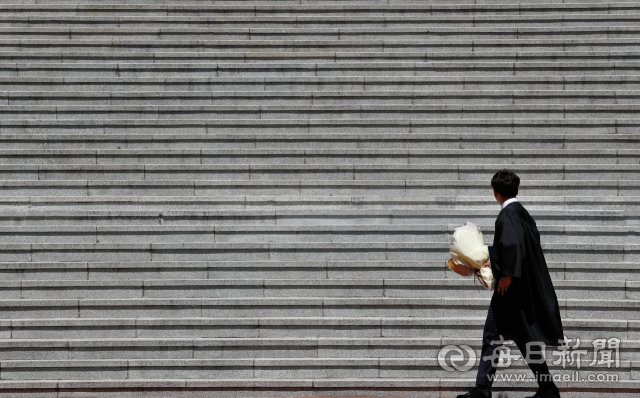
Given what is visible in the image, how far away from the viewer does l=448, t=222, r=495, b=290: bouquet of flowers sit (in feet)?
15.6

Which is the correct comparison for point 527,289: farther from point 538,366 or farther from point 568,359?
point 568,359

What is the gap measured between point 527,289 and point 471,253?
0.44 m

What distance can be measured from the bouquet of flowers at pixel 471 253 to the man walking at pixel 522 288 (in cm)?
7

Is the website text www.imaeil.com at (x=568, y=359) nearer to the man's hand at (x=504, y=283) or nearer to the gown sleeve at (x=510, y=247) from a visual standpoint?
the man's hand at (x=504, y=283)

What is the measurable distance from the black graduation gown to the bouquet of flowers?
0.24 feet

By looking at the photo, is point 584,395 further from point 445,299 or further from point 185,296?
point 185,296

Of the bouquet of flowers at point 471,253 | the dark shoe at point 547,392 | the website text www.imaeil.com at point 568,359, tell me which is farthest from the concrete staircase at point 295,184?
the bouquet of flowers at point 471,253

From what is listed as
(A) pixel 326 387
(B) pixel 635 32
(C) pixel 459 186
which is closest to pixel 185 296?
(A) pixel 326 387

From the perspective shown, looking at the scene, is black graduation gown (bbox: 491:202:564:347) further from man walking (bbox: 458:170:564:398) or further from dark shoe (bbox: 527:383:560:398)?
dark shoe (bbox: 527:383:560:398)

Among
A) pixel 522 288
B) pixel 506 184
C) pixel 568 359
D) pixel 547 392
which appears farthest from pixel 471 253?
pixel 568 359

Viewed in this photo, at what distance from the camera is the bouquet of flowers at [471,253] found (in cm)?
476

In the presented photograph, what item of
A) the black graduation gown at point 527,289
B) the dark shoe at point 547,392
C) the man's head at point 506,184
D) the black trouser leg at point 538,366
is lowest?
the dark shoe at point 547,392

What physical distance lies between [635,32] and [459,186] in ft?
11.3

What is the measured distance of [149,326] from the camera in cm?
610
